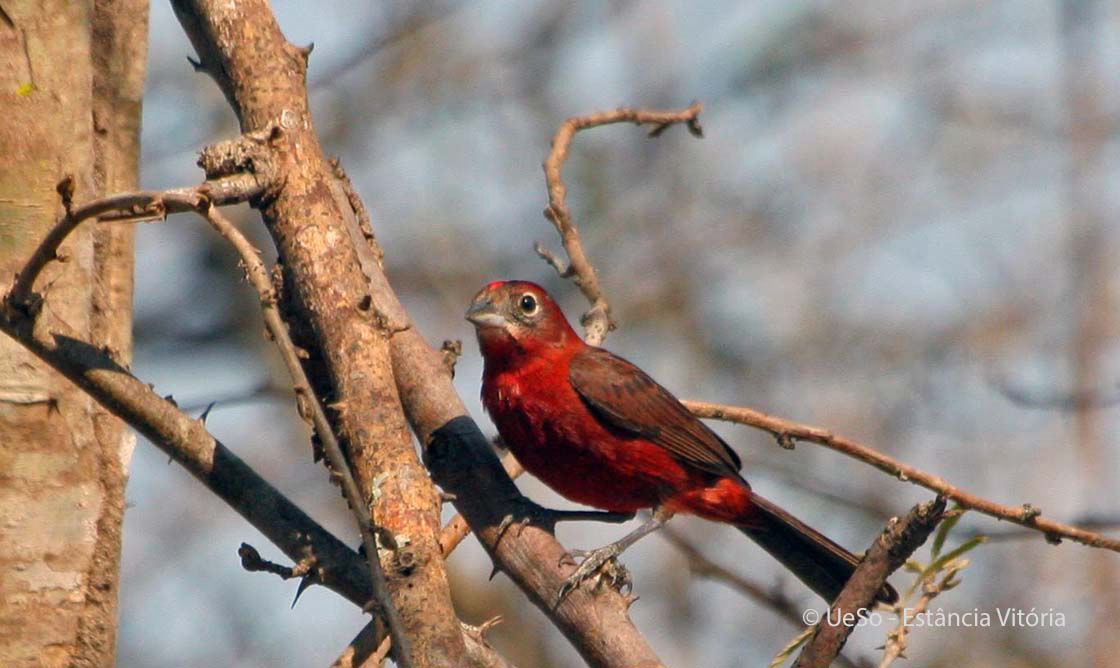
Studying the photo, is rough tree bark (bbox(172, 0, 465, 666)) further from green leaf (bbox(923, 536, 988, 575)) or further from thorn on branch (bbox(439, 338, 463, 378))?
green leaf (bbox(923, 536, 988, 575))

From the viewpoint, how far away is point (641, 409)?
18.6 feet

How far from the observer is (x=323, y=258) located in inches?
134

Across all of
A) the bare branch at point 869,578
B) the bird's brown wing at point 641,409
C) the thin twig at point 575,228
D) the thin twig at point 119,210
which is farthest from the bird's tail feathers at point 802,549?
the thin twig at point 119,210

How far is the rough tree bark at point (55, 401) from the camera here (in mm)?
3234

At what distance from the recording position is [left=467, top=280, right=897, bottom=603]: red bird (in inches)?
212

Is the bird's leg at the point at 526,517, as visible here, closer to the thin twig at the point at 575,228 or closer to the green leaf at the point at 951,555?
the thin twig at the point at 575,228

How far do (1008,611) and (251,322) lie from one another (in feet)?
21.0

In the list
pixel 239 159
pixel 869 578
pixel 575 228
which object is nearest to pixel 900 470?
pixel 869 578

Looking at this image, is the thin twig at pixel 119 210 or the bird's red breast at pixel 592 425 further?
the bird's red breast at pixel 592 425

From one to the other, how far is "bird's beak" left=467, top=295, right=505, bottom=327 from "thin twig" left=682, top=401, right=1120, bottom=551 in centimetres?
151

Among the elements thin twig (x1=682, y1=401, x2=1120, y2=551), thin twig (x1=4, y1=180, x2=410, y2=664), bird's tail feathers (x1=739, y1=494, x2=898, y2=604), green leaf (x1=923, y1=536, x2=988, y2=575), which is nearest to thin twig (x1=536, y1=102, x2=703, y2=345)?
thin twig (x1=682, y1=401, x2=1120, y2=551)

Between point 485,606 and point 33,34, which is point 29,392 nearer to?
point 33,34

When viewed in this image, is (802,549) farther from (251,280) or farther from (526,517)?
(251,280)

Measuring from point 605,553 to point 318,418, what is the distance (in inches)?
70.3
